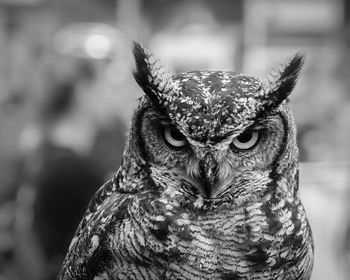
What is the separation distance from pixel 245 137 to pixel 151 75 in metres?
0.34

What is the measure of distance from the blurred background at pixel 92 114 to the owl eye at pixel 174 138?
0.30 metres

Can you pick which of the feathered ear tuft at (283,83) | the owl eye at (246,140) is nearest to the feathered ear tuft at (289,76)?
the feathered ear tuft at (283,83)

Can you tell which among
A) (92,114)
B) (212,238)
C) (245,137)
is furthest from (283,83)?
(92,114)

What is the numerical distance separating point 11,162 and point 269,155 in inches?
98.7

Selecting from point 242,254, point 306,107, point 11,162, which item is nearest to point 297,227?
point 242,254

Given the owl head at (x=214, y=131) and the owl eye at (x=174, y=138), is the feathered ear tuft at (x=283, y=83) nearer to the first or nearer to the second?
the owl head at (x=214, y=131)

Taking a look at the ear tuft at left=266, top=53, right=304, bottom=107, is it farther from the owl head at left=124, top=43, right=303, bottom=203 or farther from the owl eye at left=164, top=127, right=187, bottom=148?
the owl eye at left=164, top=127, right=187, bottom=148

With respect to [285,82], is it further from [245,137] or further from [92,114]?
[92,114]

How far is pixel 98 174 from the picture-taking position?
3719 mm

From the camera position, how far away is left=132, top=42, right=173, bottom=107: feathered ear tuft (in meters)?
2.17

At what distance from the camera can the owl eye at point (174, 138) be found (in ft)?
7.07

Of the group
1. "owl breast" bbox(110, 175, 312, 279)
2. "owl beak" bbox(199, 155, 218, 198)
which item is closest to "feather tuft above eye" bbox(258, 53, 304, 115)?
"owl beak" bbox(199, 155, 218, 198)

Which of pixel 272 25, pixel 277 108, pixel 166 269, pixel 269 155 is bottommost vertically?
pixel 166 269

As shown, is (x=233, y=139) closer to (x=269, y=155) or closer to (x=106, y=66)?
(x=269, y=155)
